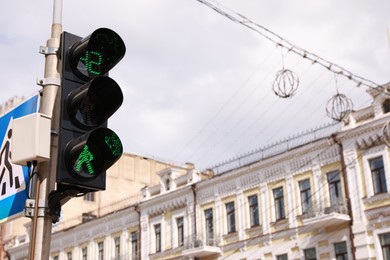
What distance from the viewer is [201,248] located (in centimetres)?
2928

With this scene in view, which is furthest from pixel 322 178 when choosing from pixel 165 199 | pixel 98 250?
pixel 98 250

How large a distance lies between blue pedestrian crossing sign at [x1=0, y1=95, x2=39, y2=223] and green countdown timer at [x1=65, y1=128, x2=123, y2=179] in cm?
64

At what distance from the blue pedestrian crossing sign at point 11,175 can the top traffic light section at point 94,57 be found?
50 centimetres

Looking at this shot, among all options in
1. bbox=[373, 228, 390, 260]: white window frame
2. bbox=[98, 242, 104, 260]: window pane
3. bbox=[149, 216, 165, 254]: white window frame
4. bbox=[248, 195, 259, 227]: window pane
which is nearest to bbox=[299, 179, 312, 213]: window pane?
bbox=[248, 195, 259, 227]: window pane

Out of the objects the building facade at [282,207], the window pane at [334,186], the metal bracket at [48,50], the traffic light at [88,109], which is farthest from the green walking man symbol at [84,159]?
the window pane at [334,186]

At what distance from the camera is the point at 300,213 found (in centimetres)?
2645

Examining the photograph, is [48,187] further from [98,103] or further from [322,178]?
[322,178]

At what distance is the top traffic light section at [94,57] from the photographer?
15.7ft

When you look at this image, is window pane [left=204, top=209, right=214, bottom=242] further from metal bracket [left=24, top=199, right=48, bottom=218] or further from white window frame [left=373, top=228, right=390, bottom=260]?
metal bracket [left=24, top=199, right=48, bottom=218]

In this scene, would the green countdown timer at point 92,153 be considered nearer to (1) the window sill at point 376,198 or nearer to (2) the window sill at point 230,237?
(1) the window sill at point 376,198

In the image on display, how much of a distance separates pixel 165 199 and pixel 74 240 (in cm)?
833

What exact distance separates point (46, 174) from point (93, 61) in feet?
2.87

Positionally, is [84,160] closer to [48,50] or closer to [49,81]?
[49,81]

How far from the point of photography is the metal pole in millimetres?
4574
